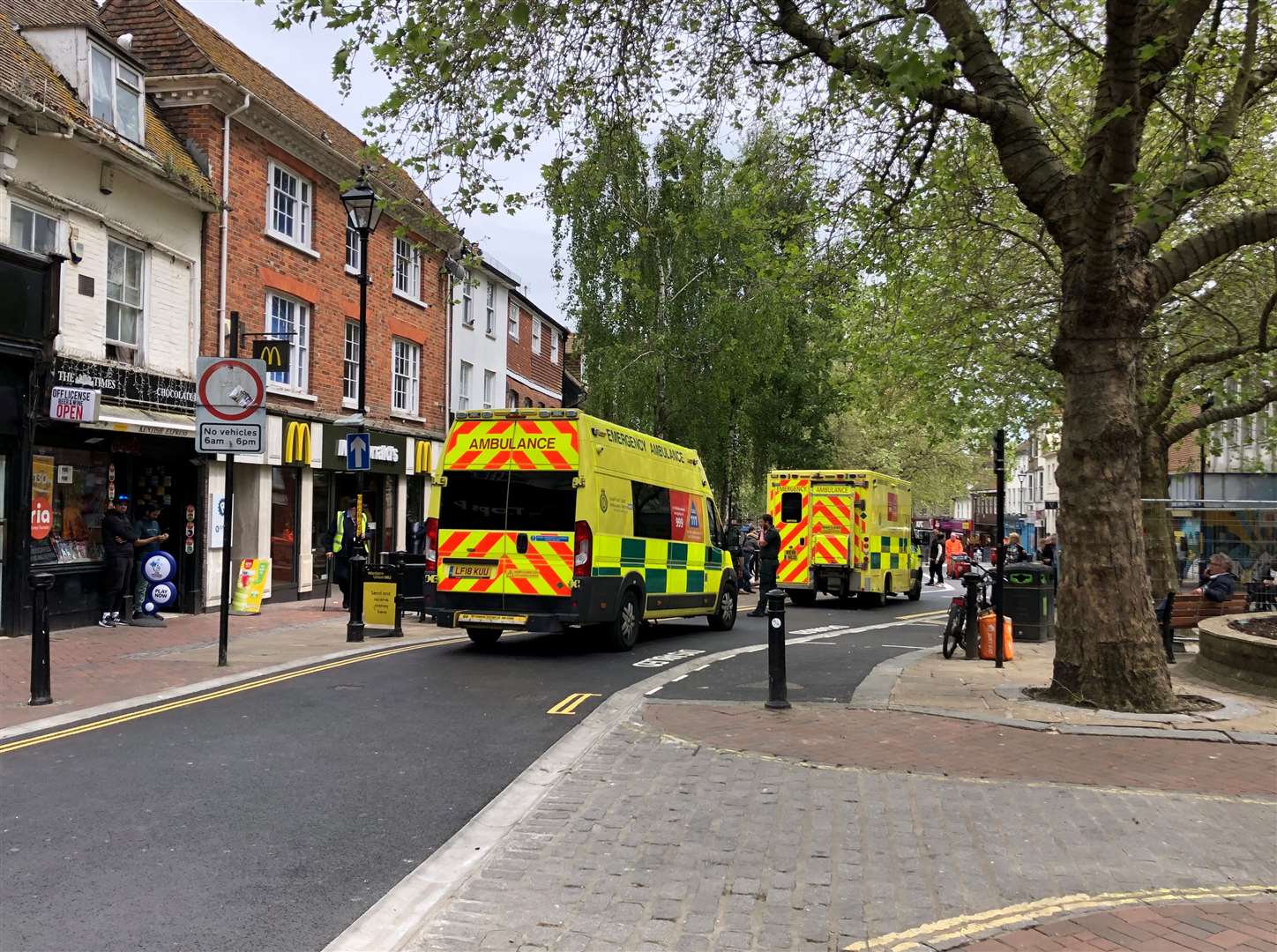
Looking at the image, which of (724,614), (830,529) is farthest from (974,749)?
(830,529)

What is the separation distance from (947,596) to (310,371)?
701 inches

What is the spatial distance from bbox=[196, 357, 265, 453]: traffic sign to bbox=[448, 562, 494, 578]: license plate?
257cm

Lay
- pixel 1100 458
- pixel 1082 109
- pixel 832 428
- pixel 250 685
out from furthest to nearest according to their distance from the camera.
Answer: pixel 832 428
pixel 1082 109
pixel 250 685
pixel 1100 458

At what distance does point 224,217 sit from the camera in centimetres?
1653

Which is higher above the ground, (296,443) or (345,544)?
(296,443)

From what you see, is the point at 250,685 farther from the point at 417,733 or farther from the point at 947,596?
the point at 947,596

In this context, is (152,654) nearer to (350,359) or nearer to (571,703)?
(571,703)

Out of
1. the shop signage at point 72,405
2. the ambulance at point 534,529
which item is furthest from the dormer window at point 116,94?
the ambulance at point 534,529

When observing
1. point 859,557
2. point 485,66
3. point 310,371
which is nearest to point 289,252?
point 310,371

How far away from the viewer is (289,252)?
728 inches

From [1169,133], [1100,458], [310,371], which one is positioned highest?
[1169,133]

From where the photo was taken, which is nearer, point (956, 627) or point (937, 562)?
point (956, 627)

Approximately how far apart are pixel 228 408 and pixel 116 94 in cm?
741

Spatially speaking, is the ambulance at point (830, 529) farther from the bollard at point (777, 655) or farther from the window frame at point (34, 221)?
the window frame at point (34, 221)
